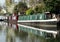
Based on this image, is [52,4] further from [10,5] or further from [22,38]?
[10,5]

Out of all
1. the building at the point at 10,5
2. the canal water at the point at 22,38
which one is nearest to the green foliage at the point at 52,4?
the canal water at the point at 22,38

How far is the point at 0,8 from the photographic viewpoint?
5379 inches

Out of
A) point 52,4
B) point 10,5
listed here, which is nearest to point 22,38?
point 52,4

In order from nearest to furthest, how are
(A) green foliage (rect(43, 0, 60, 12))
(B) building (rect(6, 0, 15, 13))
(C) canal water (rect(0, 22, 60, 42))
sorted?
(C) canal water (rect(0, 22, 60, 42)) < (A) green foliage (rect(43, 0, 60, 12)) < (B) building (rect(6, 0, 15, 13))

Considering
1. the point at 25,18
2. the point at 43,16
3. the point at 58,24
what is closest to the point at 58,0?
the point at 43,16

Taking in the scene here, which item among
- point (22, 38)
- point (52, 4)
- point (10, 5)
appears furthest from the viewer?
point (10, 5)

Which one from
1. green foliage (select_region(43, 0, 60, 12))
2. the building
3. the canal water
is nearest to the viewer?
the canal water

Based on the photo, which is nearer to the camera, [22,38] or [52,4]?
[22,38]

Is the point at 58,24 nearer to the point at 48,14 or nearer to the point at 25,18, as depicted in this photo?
the point at 48,14

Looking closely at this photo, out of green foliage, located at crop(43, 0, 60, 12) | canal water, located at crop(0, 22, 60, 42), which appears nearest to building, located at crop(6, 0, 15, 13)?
green foliage, located at crop(43, 0, 60, 12)

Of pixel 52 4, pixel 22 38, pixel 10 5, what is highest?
pixel 52 4

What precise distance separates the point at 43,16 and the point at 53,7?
2.39 meters

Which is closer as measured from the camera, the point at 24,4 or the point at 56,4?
the point at 56,4

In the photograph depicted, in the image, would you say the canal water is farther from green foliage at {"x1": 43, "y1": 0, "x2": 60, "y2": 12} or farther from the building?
the building
